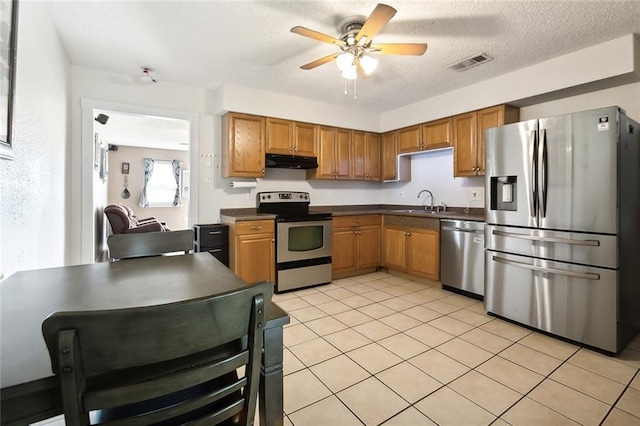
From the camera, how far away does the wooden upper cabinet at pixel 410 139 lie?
4.33m

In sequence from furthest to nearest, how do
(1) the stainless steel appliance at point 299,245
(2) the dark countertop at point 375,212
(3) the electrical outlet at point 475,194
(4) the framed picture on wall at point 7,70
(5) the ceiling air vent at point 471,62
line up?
(3) the electrical outlet at point 475,194, (1) the stainless steel appliance at point 299,245, (2) the dark countertop at point 375,212, (5) the ceiling air vent at point 471,62, (4) the framed picture on wall at point 7,70

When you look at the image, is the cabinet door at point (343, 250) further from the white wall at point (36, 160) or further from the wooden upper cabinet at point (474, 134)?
the white wall at point (36, 160)

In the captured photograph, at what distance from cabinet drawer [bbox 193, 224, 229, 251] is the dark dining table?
74.8 inches

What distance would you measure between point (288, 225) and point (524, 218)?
7.95ft

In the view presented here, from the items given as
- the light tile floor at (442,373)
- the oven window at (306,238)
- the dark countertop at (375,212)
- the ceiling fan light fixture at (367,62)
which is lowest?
the light tile floor at (442,373)

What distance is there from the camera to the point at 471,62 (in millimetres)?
3025

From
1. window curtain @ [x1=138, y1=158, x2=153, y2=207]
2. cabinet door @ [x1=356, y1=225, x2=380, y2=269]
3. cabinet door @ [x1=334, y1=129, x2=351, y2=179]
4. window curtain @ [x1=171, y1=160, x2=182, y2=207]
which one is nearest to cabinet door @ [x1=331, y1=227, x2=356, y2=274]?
cabinet door @ [x1=356, y1=225, x2=380, y2=269]

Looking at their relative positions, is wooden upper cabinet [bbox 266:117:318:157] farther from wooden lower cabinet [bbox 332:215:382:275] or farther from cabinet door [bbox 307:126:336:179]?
wooden lower cabinet [bbox 332:215:382:275]

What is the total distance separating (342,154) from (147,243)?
3.22 metres

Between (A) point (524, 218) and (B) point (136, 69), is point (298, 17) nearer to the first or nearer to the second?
(B) point (136, 69)

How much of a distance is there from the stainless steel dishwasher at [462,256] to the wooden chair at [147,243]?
2861 mm

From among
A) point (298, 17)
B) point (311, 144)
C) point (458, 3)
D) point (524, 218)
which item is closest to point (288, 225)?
point (311, 144)

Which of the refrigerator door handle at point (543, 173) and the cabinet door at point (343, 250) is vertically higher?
the refrigerator door handle at point (543, 173)

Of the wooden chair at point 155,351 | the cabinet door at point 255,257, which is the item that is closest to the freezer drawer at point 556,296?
the cabinet door at point 255,257
